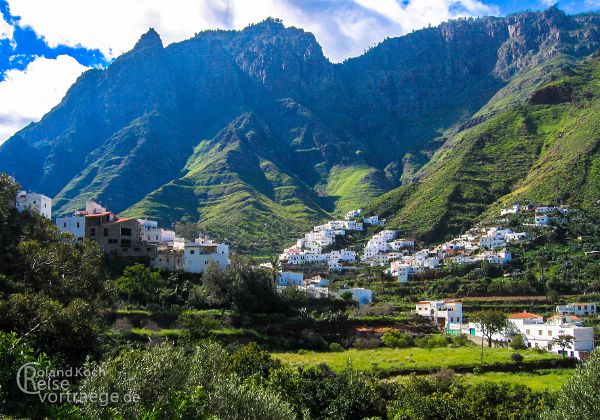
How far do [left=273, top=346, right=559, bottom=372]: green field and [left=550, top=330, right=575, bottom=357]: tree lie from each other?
4833 mm

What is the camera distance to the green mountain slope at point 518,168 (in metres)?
122

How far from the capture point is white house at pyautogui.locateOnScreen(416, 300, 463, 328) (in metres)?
76.1

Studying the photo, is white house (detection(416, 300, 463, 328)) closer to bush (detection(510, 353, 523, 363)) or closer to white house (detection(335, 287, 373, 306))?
white house (detection(335, 287, 373, 306))

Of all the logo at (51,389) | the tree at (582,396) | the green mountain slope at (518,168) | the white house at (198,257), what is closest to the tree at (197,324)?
the white house at (198,257)

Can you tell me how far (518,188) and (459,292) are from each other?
181 ft

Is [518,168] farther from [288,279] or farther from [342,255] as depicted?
[288,279]

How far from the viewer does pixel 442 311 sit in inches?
3027

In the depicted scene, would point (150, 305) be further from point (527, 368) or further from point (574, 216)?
point (574, 216)

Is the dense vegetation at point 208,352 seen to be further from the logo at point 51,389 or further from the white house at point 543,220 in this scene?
the white house at point 543,220

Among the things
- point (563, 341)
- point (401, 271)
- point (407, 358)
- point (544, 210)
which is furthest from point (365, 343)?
point (544, 210)

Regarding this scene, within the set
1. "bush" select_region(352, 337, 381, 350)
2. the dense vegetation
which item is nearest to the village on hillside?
the dense vegetation

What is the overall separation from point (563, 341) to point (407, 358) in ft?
73.0

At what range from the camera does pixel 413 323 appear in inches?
2741

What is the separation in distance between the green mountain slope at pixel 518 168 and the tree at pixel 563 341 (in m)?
55.9
